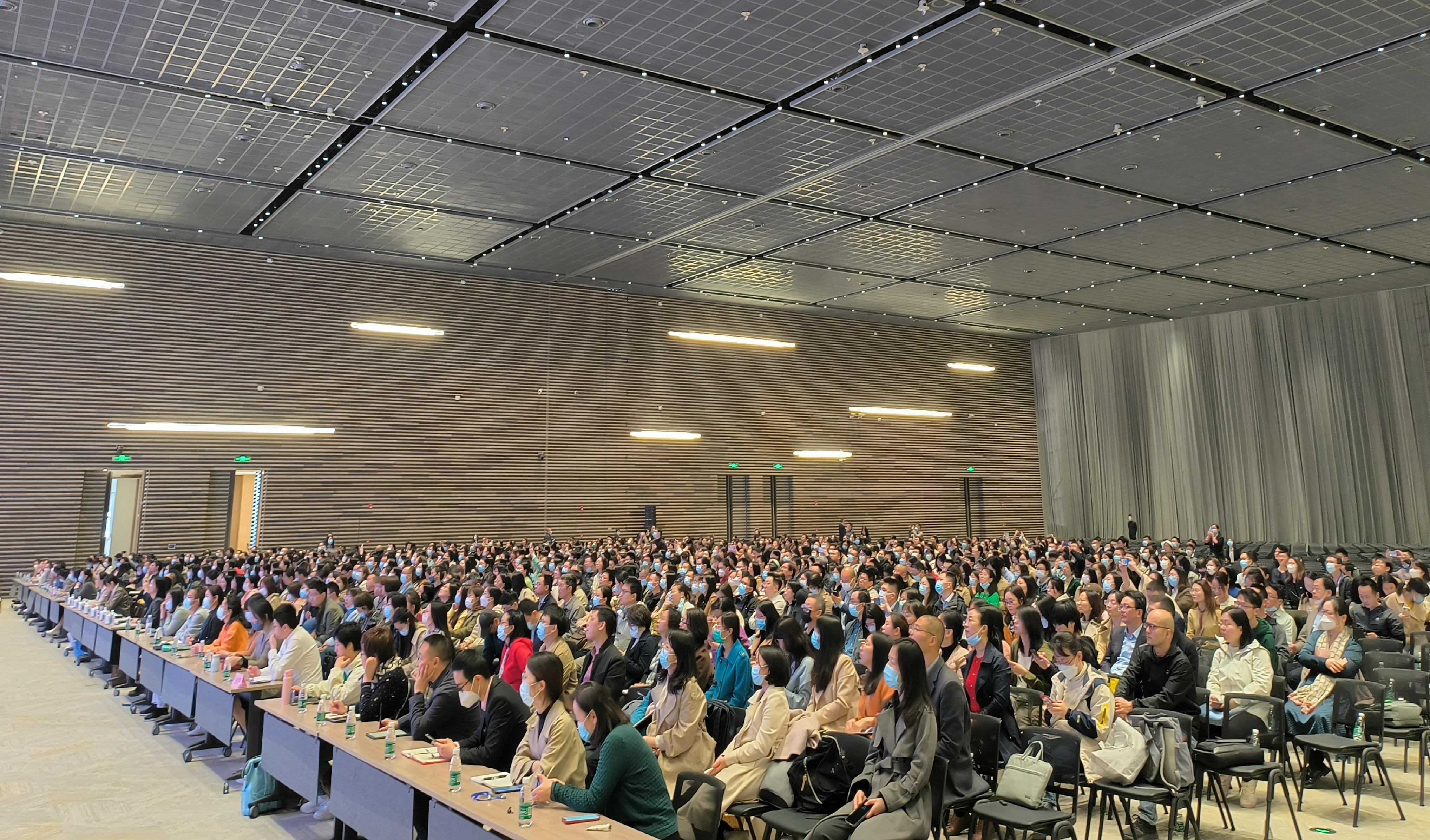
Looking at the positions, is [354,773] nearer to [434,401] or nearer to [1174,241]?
[434,401]

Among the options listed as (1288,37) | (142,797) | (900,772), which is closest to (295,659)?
(142,797)

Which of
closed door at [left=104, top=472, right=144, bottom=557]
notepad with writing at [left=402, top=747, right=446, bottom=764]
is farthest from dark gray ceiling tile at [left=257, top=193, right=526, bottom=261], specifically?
notepad with writing at [left=402, top=747, right=446, bottom=764]

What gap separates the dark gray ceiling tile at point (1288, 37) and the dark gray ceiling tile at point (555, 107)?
5.87m

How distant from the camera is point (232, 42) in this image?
10.7 meters

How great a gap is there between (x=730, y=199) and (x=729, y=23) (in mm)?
6388

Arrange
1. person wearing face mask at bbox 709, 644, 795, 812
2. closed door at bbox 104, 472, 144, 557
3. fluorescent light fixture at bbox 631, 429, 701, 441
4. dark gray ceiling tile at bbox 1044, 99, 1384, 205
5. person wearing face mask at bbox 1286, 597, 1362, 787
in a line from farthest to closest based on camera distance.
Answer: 1. fluorescent light fixture at bbox 631, 429, 701, 441
2. closed door at bbox 104, 472, 144, 557
3. dark gray ceiling tile at bbox 1044, 99, 1384, 205
4. person wearing face mask at bbox 1286, 597, 1362, 787
5. person wearing face mask at bbox 709, 644, 795, 812

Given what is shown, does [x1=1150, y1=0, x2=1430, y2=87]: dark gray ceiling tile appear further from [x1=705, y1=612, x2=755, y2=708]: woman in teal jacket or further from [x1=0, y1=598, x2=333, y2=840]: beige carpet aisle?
[x1=0, y1=598, x2=333, y2=840]: beige carpet aisle

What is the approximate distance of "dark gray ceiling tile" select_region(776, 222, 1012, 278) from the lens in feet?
62.7

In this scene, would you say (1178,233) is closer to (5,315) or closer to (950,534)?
(950,534)

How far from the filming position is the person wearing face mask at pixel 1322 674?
6586 millimetres

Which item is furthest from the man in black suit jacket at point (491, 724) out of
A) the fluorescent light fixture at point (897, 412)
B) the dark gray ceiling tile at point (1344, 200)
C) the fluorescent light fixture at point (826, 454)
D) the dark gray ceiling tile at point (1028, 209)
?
the fluorescent light fixture at point (897, 412)

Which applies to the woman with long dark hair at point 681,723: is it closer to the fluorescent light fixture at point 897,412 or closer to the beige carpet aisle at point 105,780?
the beige carpet aisle at point 105,780

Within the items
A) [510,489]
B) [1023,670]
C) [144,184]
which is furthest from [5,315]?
[1023,670]

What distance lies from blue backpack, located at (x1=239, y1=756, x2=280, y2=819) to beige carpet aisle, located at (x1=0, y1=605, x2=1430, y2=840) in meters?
0.11
